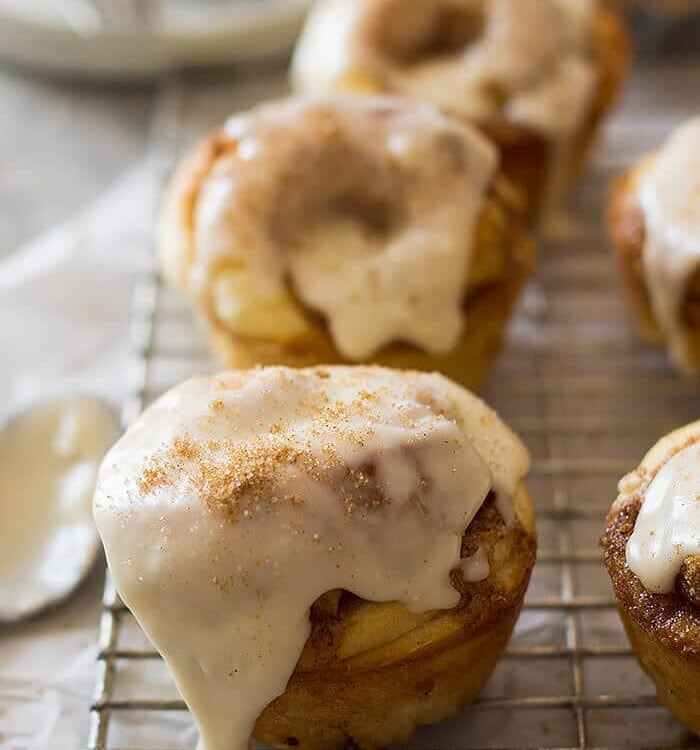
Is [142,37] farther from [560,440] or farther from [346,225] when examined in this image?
[560,440]

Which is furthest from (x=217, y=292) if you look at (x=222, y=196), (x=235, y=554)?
(x=235, y=554)

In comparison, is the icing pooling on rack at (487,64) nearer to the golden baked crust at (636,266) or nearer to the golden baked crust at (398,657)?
the golden baked crust at (636,266)

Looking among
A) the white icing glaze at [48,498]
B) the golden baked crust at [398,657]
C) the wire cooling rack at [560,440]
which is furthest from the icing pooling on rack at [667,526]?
the white icing glaze at [48,498]

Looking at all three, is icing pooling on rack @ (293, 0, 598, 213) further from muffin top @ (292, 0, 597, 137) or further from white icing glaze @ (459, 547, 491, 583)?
white icing glaze @ (459, 547, 491, 583)

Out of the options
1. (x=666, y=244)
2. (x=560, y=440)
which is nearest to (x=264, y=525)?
(x=560, y=440)

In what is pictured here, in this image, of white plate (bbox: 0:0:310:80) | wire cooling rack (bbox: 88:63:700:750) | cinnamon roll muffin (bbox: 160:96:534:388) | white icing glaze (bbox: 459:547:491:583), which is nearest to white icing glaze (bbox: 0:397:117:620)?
wire cooling rack (bbox: 88:63:700:750)
